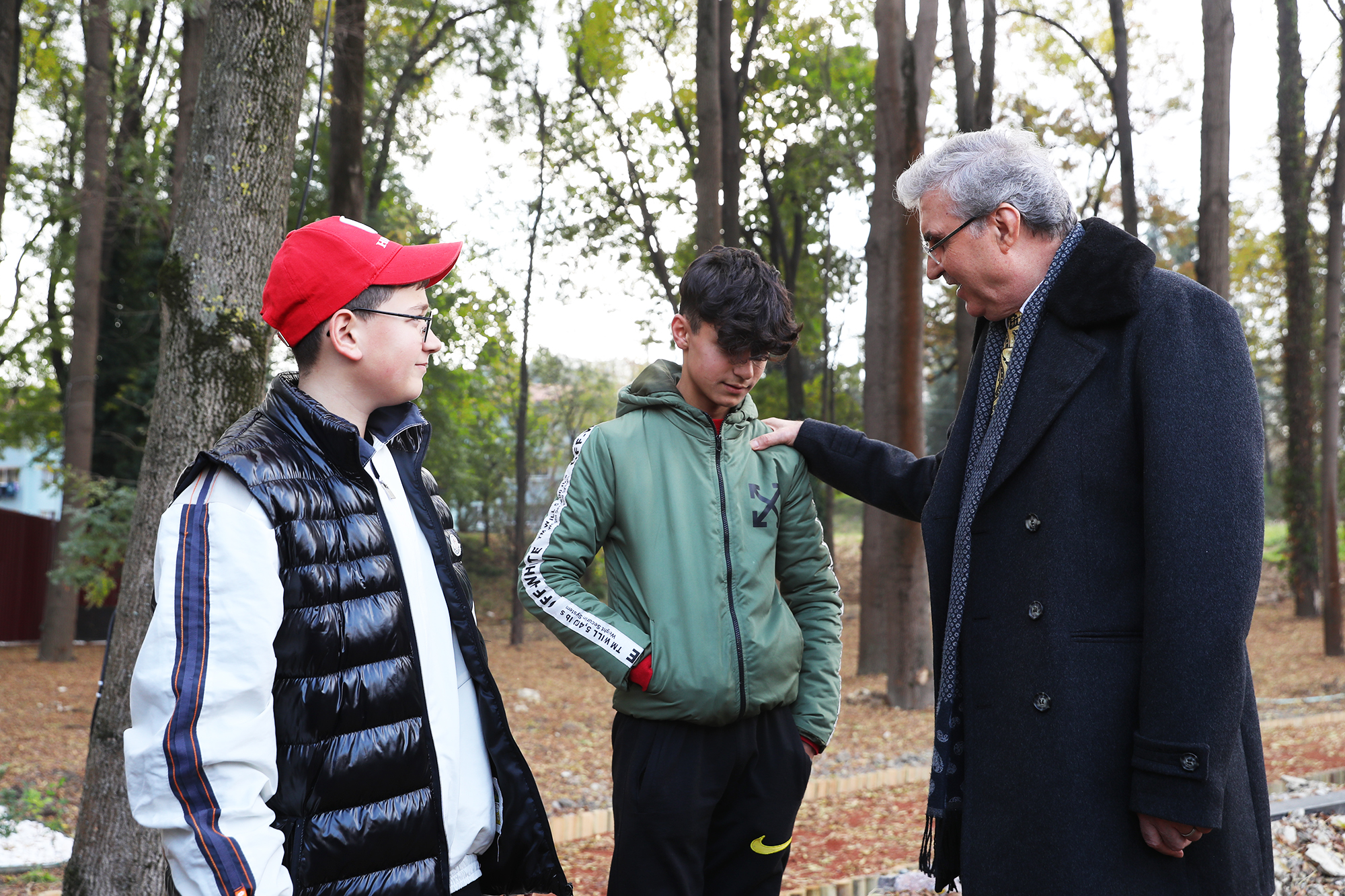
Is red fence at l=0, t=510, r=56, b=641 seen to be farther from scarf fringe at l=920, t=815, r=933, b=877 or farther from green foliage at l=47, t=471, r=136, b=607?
scarf fringe at l=920, t=815, r=933, b=877

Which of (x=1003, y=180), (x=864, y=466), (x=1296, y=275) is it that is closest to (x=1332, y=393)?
(x=1296, y=275)

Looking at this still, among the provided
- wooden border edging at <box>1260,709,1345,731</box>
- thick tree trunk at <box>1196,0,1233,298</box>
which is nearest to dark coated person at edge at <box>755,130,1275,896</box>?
wooden border edging at <box>1260,709,1345,731</box>

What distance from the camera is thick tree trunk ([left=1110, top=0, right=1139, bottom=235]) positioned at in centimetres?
1307

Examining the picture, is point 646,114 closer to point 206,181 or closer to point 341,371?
point 206,181

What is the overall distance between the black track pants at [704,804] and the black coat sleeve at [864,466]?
2.41 ft

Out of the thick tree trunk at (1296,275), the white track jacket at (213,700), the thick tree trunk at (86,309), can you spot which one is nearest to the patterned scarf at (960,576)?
the white track jacket at (213,700)

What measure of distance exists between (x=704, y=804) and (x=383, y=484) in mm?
1159

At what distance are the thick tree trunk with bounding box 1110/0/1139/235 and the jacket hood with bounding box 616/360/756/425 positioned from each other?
38.5ft

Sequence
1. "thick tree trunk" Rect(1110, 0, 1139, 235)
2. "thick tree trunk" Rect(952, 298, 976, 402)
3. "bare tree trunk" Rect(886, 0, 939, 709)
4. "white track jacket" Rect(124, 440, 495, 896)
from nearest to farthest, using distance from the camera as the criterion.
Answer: "white track jacket" Rect(124, 440, 495, 896)
"bare tree trunk" Rect(886, 0, 939, 709)
"thick tree trunk" Rect(952, 298, 976, 402)
"thick tree trunk" Rect(1110, 0, 1139, 235)

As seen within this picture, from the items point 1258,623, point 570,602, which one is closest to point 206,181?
point 570,602

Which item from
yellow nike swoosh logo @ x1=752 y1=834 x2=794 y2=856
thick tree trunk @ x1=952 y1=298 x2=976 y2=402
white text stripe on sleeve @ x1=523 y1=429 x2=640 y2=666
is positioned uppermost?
thick tree trunk @ x1=952 y1=298 x2=976 y2=402

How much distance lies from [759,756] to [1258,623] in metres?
20.2

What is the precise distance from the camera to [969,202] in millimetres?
2236

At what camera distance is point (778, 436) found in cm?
289
